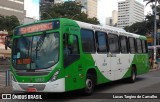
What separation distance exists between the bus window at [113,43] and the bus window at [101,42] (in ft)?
1.63

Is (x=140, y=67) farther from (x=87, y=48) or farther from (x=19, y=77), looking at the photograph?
(x=19, y=77)

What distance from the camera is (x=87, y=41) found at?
41.9 feet

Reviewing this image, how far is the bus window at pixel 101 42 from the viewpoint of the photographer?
45.2 ft

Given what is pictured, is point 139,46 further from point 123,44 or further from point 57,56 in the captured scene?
point 57,56

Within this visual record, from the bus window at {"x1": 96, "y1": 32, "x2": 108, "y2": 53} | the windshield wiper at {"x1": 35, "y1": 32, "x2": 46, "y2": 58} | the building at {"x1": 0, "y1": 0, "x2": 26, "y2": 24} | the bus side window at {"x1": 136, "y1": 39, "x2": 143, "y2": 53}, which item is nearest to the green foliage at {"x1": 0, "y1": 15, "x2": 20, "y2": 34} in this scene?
the building at {"x1": 0, "y1": 0, "x2": 26, "y2": 24}

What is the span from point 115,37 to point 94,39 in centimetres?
256

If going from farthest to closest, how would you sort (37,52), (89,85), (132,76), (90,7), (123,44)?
1. (90,7)
2. (132,76)
3. (123,44)
4. (89,85)
5. (37,52)

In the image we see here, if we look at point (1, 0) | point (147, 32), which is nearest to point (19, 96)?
point (147, 32)

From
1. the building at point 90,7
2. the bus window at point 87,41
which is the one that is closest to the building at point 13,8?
the building at point 90,7

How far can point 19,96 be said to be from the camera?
12.3 m

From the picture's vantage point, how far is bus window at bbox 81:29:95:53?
12523 millimetres

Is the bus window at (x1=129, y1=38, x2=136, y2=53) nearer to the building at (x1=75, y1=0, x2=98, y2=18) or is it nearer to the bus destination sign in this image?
the bus destination sign

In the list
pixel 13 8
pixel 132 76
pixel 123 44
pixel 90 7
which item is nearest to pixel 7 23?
pixel 13 8

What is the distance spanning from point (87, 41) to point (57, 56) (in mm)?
2157
